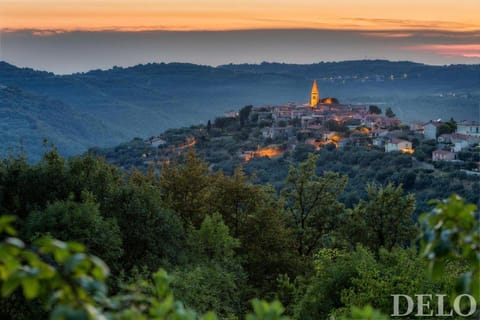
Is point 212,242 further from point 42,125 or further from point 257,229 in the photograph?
point 42,125

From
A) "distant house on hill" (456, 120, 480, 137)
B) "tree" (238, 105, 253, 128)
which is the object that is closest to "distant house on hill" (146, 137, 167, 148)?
"tree" (238, 105, 253, 128)

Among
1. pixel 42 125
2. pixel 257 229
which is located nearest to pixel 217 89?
pixel 42 125

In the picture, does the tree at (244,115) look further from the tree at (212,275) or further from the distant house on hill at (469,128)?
the tree at (212,275)

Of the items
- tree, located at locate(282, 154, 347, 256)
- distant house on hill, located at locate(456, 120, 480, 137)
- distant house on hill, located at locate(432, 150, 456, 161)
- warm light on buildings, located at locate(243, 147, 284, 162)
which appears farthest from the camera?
distant house on hill, located at locate(456, 120, 480, 137)

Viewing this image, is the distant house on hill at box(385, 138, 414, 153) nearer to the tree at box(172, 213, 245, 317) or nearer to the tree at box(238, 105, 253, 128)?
the tree at box(238, 105, 253, 128)

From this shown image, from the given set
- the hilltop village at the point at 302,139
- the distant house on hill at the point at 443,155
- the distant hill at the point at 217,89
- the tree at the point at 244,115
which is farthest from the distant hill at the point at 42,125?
the distant house on hill at the point at 443,155
